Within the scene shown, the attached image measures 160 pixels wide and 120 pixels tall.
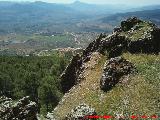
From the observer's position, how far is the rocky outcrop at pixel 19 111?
37156 mm

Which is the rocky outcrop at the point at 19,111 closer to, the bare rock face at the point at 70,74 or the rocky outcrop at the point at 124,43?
the rocky outcrop at the point at 124,43

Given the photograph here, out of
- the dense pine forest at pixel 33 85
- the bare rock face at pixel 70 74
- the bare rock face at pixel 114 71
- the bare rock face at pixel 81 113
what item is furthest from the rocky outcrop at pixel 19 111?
the dense pine forest at pixel 33 85

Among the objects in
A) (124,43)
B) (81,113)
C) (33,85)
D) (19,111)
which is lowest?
(33,85)

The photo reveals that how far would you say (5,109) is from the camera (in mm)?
38031

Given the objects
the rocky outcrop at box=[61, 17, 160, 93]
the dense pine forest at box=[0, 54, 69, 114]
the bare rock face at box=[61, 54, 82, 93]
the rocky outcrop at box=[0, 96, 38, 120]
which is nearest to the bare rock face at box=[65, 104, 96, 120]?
the rocky outcrop at box=[0, 96, 38, 120]

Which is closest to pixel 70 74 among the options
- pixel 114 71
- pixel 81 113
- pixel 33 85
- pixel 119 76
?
pixel 114 71

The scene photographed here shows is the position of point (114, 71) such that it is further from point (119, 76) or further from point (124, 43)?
point (124, 43)

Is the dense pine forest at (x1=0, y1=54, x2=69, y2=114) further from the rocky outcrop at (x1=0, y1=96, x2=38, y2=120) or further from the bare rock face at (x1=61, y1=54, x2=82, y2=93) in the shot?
the rocky outcrop at (x1=0, y1=96, x2=38, y2=120)

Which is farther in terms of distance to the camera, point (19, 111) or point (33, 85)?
point (33, 85)

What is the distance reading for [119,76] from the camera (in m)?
44.8

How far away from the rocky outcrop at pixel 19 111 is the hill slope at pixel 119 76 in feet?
13.2

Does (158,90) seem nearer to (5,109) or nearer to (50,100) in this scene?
(5,109)

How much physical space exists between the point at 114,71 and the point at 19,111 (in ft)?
46.5

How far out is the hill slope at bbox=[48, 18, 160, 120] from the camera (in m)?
37.6
